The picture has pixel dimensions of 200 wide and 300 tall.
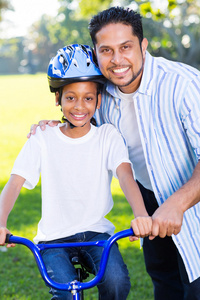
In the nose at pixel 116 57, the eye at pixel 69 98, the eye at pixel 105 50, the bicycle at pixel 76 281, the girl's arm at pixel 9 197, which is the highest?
the eye at pixel 105 50

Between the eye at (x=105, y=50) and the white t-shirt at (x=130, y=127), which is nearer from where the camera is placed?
the eye at (x=105, y=50)

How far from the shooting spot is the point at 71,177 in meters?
3.25

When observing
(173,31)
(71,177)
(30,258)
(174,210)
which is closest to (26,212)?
(30,258)

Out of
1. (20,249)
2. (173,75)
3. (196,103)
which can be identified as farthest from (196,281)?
(20,249)

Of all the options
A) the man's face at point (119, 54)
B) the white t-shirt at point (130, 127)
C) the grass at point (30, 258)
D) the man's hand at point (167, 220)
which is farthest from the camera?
the grass at point (30, 258)

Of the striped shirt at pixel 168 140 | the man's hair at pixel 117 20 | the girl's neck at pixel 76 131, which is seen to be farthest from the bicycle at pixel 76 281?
the man's hair at pixel 117 20

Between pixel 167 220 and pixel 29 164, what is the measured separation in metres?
1.08

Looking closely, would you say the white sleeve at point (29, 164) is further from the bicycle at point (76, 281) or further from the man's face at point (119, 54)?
the man's face at point (119, 54)

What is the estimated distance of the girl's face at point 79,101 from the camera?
3.25 metres

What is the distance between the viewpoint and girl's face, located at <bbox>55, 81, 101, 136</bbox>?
325 centimetres

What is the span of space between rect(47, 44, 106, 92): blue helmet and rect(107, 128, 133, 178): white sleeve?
0.41 metres

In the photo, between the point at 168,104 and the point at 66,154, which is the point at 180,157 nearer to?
the point at 168,104

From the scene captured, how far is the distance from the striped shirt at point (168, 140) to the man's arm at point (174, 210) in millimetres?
356

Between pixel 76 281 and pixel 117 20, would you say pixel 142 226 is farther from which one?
pixel 117 20
